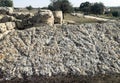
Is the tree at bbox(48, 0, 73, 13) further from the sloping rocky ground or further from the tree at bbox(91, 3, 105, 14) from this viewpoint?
the sloping rocky ground

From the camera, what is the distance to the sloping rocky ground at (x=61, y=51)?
3.18 m

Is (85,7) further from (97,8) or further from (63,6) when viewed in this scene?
(63,6)

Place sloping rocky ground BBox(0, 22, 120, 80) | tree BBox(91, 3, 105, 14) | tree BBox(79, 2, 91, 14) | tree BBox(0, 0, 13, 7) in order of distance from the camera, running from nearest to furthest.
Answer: sloping rocky ground BBox(0, 22, 120, 80), tree BBox(91, 3, 105, 14), tree BBox(0, 0, 13, 7), tree BBox(79, 2, 91, 14)

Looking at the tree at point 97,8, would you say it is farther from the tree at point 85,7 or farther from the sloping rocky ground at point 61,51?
the sloping rocky ground at point 61,51

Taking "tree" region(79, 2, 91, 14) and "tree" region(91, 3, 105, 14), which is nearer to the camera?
"tree" region(91, 3, 105, 14)

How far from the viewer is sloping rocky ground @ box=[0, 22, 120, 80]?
3178 mm

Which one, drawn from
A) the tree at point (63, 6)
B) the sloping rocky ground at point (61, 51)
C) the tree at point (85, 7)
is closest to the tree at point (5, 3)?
the tree at point (85, 7)

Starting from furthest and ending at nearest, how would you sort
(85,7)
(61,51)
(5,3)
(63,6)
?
(85,7), (5,3), (63,6), (61,51)

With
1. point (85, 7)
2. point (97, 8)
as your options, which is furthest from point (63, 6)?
point (85, 7)

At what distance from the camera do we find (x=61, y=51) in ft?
11.1

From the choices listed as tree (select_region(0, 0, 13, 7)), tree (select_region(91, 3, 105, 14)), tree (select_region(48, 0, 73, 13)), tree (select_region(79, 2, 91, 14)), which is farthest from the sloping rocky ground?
tree (select_region(79, 2, 91, 14))

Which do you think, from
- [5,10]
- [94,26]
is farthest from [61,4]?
[94,26]

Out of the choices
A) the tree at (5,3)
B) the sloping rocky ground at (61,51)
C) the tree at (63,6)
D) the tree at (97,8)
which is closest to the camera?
the sloping rocky ground at (61,51)

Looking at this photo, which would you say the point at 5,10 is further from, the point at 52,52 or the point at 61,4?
the point at 61,4
